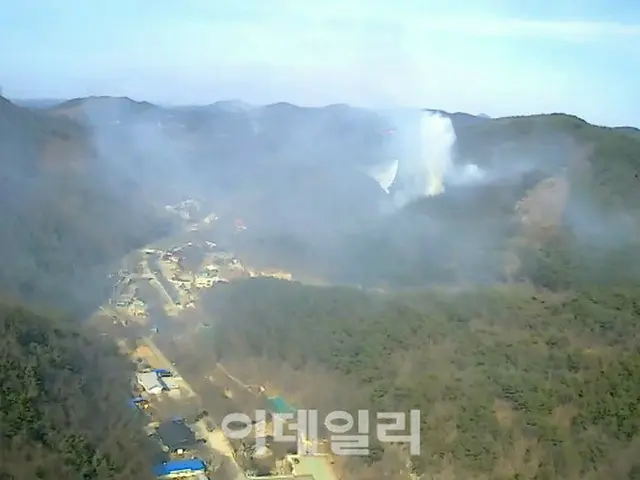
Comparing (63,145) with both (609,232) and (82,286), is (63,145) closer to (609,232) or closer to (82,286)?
(82,286)

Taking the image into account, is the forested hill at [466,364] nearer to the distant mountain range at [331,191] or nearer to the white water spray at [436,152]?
the distant mountain range at [331,191]

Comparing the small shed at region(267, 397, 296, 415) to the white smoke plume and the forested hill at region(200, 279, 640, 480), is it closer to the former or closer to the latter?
the forested hill at region(200, 279, 640, 480)

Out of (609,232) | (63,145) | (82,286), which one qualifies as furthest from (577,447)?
(63,145)

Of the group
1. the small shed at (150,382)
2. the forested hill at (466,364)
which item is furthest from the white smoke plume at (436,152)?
the small shed at (150,382)

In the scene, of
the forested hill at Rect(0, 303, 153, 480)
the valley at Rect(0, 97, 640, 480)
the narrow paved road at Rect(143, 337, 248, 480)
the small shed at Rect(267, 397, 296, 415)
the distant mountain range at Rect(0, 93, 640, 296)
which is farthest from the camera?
the distant mountain range at Rect(0, 93, 640, 296)

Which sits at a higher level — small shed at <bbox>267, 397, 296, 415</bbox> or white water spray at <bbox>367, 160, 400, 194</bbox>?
white water spray at <bbox>367, 160, 400, 194</bbox>

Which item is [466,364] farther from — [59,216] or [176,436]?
[59,216]

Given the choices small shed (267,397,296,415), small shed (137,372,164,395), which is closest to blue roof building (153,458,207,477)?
small shed (267,397,296,415)
